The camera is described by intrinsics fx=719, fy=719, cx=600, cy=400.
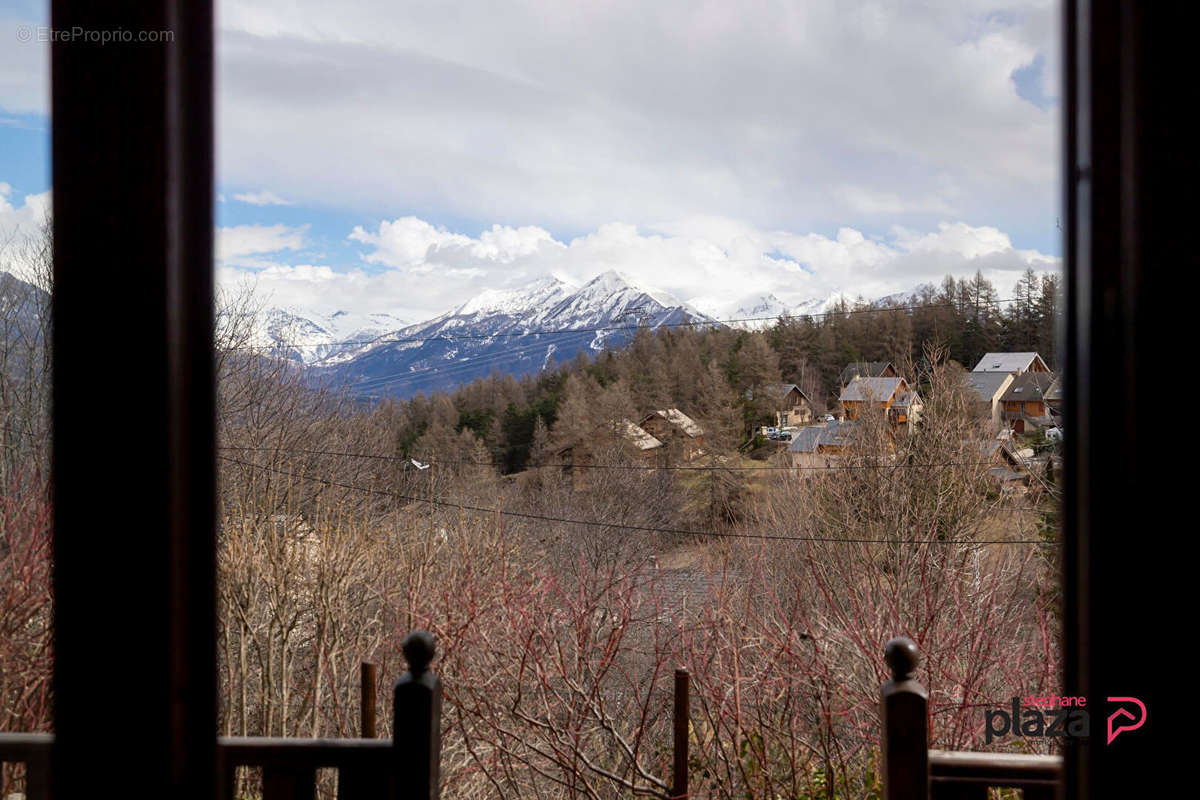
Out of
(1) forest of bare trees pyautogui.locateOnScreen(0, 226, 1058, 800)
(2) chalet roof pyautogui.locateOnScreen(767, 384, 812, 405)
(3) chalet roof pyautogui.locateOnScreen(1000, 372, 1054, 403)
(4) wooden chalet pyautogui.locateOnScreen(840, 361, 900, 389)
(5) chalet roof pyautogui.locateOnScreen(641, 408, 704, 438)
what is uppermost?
(4) wooden chalet pyautogui.locateOnScreen(840, 361, 900, 389)

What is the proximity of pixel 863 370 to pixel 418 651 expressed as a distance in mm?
11196

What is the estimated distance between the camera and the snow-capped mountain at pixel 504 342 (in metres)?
19.4

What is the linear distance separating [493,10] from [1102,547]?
4701 mm

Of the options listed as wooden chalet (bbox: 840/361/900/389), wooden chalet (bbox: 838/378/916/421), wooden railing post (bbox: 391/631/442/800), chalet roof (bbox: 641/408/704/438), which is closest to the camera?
wooden railing post (bbox: 391/631/442/800)

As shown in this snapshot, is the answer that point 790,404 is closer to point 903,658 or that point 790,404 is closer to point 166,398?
point 903,658

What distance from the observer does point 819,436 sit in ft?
38.1

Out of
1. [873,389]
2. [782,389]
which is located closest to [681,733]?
[873,389]

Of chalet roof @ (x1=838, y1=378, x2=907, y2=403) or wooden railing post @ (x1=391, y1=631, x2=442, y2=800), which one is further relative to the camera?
chalet roof @ (x1=838, y1=378, x2=907, y2=403)

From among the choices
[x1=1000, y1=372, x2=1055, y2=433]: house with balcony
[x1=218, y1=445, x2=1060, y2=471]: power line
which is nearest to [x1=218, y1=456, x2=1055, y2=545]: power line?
[x1=218, y1=445, x2=1060, y2=471]: power line

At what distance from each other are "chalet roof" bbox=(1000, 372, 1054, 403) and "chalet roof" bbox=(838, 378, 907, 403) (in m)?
1.81

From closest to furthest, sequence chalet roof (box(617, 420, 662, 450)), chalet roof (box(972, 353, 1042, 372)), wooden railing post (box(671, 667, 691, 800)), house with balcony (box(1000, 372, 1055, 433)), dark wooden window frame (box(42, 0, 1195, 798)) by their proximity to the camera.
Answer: dark wooden window frame (box(42, 0, 1195, 798)) → wooden railing post (box(671, 667, 691, 800)) → house with balcony (box(1000, 372, 1055, 433)) → chalet roof (box(972, 353, 1042, 372)) → chalet roof (box(617, 420, 662, 450))

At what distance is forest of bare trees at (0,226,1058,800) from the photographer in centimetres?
315

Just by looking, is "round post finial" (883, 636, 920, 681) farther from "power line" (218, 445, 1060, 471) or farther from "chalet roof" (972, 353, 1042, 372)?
"chalet roof" (972, 353, 1042, 372)

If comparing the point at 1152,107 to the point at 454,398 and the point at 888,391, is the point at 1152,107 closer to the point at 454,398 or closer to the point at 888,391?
the point at 888,391
